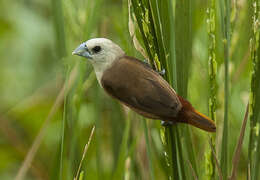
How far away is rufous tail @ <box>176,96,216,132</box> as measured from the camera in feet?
2.68

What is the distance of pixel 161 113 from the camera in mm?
829

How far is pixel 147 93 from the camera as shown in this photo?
844 millimetres

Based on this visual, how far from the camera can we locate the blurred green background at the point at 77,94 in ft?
3.66

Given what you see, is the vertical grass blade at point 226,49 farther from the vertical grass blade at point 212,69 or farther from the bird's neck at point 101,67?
the bird's neck at point 101,67

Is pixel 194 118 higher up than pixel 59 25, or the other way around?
pixel 59 25

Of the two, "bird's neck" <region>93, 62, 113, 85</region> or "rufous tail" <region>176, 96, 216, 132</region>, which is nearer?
"rufous tail" <region>176, 96, 216, 132</region>

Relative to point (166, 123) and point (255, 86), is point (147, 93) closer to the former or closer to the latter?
point (166, 123)

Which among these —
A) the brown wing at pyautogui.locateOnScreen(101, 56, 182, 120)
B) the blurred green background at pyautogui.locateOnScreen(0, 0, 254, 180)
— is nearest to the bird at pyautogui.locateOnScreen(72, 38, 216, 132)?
the brown wing at pyautogui.locateOnScreen(101, 56, 182, 120)

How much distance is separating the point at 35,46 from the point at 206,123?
6.02 ft

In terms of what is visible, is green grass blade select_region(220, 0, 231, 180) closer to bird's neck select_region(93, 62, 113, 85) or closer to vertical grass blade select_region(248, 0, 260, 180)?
vertical grass blade select_region(248, 0, 260, 180)

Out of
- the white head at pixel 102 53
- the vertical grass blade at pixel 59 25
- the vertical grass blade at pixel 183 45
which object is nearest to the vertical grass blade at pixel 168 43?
the vertical grass blade at pixel 183 45

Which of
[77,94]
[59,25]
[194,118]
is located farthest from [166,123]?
[59,25]

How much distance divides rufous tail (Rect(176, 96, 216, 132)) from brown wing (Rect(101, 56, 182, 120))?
19 mm

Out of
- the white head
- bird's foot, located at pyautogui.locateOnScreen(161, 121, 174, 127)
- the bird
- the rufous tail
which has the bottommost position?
bird's foot, located at pyautogui.locateOnScreen(161, 121, 174, 127)
